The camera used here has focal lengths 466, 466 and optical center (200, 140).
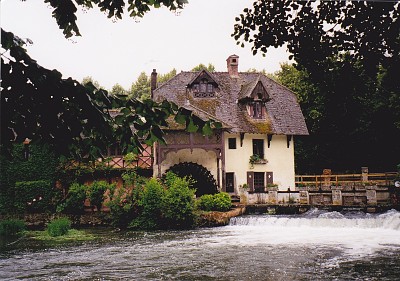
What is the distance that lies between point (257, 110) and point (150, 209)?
1266 cm

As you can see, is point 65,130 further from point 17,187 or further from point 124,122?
point 17,187

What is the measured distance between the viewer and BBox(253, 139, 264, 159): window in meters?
30.1

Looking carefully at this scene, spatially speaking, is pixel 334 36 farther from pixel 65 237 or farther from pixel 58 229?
pixel 58 229

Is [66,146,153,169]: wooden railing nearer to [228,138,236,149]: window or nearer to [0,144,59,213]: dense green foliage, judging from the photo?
[0,144,59,213]: dense green foliage

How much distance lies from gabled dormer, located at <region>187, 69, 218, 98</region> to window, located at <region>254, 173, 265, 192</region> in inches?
237

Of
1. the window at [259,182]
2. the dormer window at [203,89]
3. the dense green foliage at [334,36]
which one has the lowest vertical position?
the window at [259,182]

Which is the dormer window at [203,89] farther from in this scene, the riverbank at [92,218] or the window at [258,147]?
the riverbank at [92,218]

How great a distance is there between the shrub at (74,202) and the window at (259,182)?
37.0 feet

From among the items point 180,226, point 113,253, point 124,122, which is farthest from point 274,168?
point 124,122

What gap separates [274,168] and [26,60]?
2797 cm

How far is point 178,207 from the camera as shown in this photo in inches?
800

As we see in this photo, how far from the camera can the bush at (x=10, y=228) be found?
18.9 meters

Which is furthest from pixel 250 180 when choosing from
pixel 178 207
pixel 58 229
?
pixel 58 229

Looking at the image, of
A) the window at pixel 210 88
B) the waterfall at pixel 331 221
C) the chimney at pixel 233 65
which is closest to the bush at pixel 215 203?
the waterfall at pixel 331 221
